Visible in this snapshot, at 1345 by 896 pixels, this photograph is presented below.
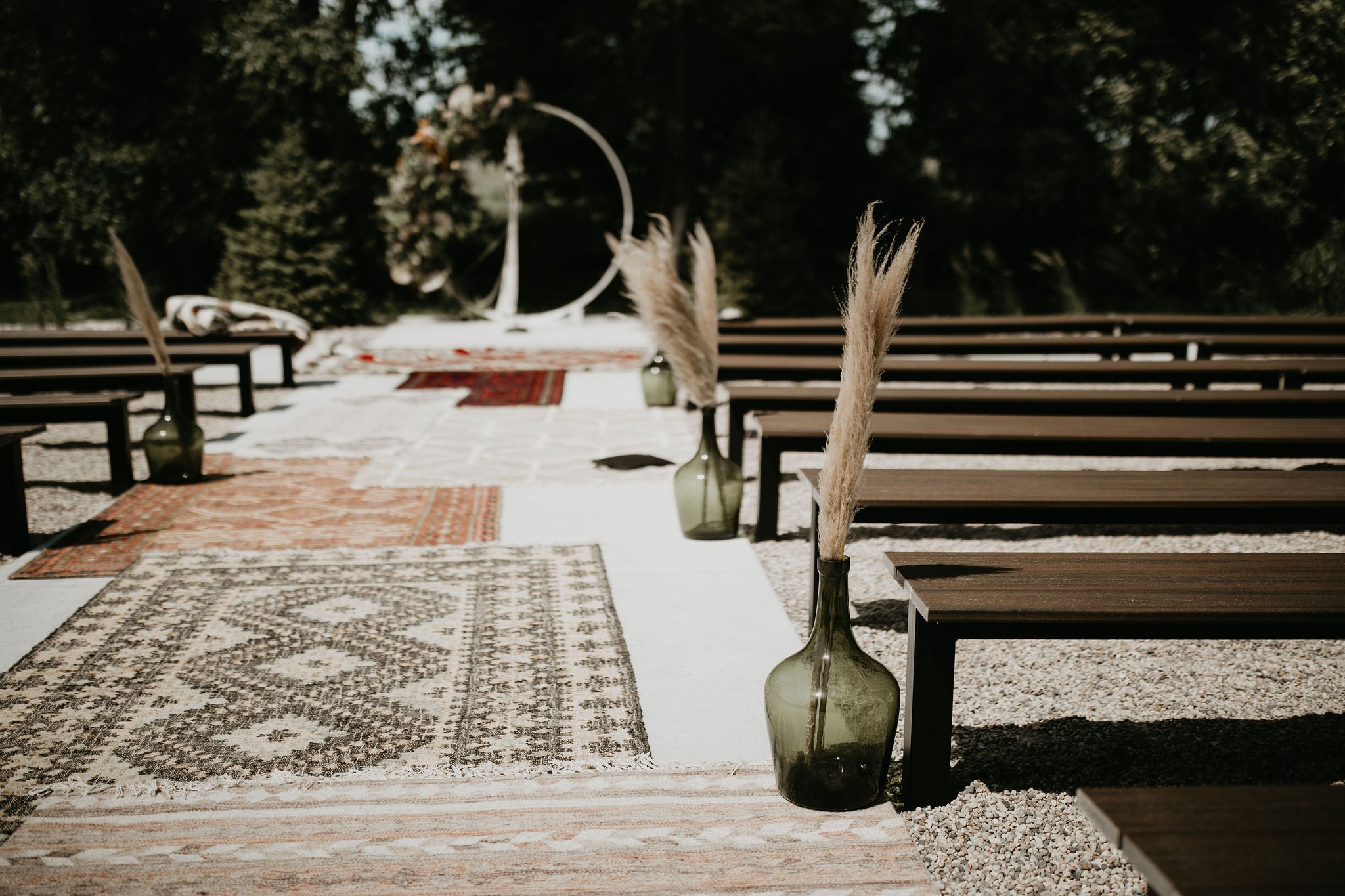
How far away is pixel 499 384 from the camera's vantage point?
9.40 metres

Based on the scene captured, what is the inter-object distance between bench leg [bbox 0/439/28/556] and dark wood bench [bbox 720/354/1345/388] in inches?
128

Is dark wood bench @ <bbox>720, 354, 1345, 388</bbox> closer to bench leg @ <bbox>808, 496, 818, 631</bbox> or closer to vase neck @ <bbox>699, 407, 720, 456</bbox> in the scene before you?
vase neck @ <bbox>699, 407, 720, 456</bbox>

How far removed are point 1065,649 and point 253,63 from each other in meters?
14.0

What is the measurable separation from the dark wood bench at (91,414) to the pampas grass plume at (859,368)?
4.10 m

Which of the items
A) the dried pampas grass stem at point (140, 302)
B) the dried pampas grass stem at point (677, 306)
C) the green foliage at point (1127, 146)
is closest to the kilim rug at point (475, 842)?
the dried pampas grass stem at point (677, 306)

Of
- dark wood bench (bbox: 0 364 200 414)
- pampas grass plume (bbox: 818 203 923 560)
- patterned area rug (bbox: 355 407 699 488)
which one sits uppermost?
pampas grass plume (bbox: 818 203 923 560)

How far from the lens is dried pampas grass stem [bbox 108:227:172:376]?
5.00 metres

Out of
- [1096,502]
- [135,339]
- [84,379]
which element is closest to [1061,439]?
[1096,502]

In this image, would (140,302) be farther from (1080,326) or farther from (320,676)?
(1080,326)

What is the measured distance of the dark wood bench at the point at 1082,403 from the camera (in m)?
5.25

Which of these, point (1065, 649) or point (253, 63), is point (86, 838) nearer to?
point (1065, 649)

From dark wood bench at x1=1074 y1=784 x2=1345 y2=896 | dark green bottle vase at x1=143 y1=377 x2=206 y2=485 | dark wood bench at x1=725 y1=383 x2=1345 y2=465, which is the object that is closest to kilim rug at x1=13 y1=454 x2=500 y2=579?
dark green bottle vase at x1=143 y1=377 x2=206 y2=485

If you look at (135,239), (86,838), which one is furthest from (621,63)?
(86,838)

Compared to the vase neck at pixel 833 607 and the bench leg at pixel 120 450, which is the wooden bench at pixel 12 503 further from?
the vase neck at pixel 833 607
